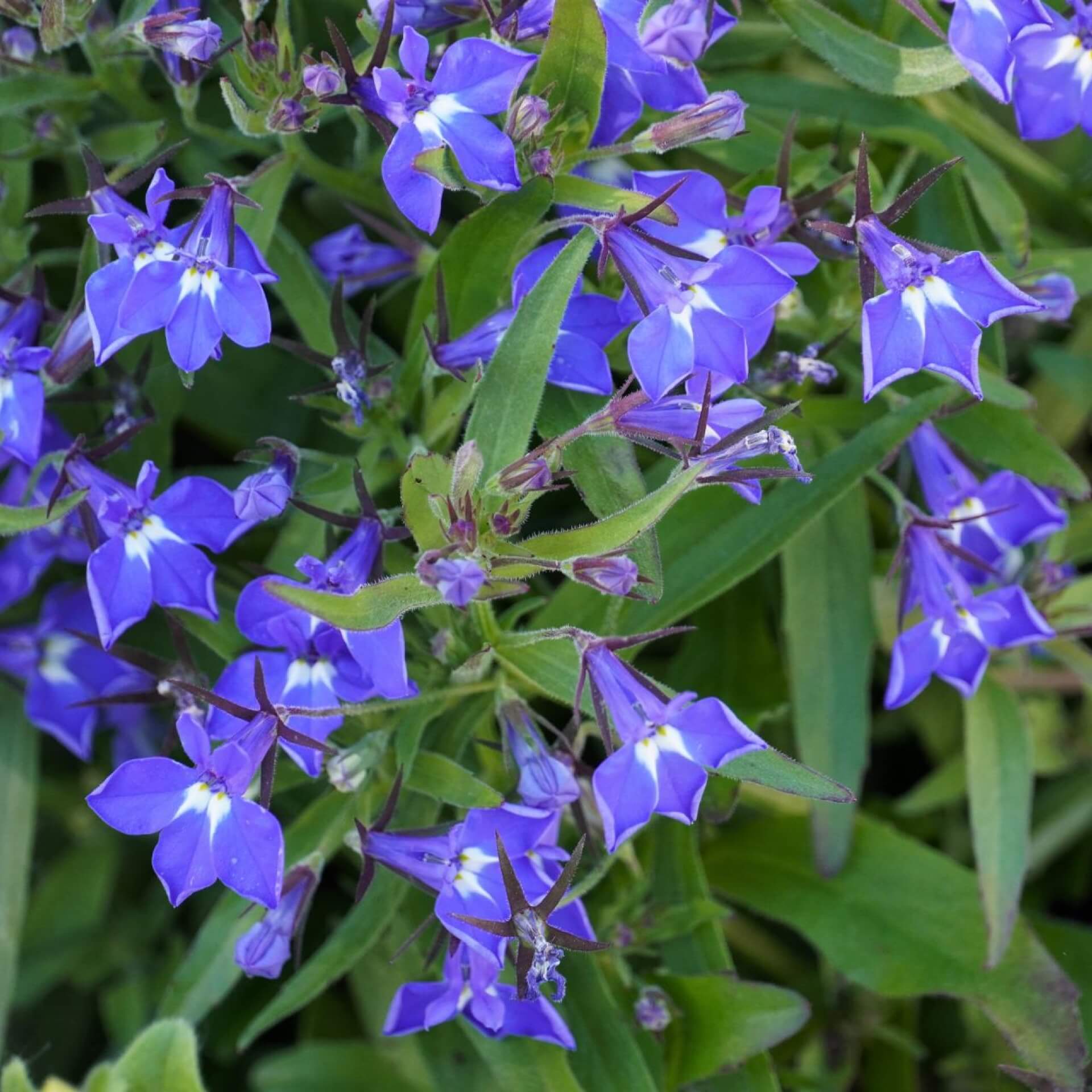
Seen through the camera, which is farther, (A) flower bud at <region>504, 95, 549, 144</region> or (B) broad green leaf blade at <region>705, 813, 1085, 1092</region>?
(B) broad green leaf blade at <region>705, 813, 1085, 1092</region>

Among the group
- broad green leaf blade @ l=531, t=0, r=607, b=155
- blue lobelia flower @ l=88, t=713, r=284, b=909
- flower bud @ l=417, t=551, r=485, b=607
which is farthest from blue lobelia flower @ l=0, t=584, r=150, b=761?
broad green leaf blade @ l=531, t=0, r=607, b=155

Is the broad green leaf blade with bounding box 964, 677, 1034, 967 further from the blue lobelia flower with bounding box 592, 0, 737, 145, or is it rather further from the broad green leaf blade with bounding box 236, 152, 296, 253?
the broad green leaf blade with bounding box 236, 152, 296, 253

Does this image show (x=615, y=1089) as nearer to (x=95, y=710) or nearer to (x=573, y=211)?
(x=95, y=710)

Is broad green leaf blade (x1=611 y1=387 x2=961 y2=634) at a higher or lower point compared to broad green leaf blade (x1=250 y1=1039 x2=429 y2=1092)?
higher

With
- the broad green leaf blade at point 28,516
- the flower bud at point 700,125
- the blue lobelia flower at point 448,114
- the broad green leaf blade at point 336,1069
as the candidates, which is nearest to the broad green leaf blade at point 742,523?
the flower bud at point 700,125

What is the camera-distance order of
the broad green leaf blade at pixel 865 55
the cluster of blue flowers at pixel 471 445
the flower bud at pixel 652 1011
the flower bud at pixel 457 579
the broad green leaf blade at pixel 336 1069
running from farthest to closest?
the broad green leaf blade at pixel 336 1069 → the flower bud at pixel 652 1011 → the broad green leaf blade at pixel 865 55 → the cluster of blue flowers at pixel 471 445 → the flower bud at pixel 457 579

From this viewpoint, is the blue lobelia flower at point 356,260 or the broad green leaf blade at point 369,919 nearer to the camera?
the broad green leaf blade at point 369,919

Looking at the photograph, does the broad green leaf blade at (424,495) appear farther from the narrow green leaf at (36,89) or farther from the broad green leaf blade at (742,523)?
the narrow green leaf at (36,89)
